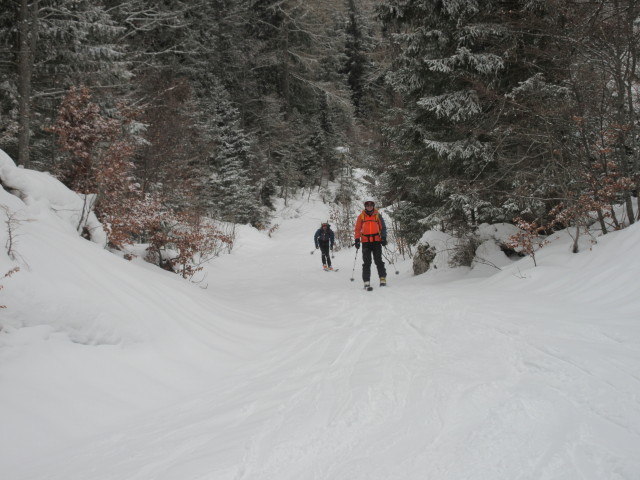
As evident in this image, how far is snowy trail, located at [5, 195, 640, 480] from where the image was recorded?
185cm

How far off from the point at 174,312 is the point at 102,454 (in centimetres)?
241

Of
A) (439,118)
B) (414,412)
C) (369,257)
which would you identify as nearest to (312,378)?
(414,412)

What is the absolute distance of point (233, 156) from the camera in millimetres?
26250

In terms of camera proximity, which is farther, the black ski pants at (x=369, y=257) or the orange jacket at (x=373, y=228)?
the orange jacket at (x=373, y=228)

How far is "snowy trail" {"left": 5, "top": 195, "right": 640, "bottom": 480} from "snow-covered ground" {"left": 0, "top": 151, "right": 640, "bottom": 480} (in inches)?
0.6

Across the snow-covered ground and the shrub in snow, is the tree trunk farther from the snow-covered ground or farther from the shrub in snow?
the shrub in snow

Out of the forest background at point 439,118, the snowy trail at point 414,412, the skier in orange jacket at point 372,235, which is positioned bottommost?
the snowy trail at point 414,412

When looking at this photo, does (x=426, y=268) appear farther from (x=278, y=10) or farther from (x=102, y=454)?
(x=278, y=10)

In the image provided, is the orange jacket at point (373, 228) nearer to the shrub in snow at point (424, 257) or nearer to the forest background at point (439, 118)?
the forest background at point (439, 118)

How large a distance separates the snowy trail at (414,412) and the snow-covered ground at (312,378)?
14mm

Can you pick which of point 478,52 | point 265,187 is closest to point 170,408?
point 478,52

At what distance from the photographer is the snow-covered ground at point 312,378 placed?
78.0 inches

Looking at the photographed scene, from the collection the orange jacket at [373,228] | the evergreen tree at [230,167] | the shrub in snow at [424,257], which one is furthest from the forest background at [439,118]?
the evergreen tree at [230,167]

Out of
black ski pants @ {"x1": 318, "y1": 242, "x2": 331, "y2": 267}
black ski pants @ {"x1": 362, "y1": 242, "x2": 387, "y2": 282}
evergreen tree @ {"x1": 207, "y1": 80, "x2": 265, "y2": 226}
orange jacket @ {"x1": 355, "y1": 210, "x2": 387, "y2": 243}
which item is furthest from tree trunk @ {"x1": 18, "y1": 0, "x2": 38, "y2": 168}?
evergreen tree @ {"x1": 207, "y1": 80, "x2": 265, "y2": 226}
